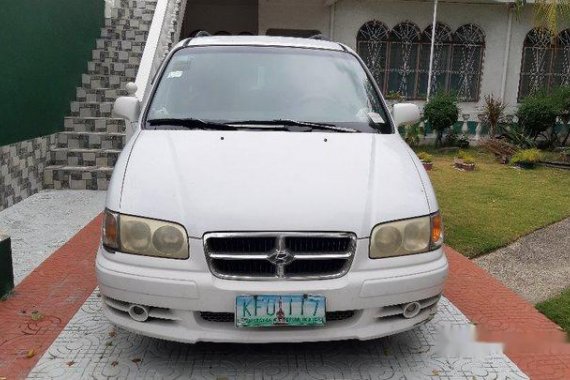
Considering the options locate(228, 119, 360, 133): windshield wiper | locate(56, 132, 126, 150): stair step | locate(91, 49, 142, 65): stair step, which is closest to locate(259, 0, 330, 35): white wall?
locate(91, 49, 142, 65): stair step

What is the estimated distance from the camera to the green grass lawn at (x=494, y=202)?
5.82 m

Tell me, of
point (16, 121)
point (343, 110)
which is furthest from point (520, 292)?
point (16, 121)

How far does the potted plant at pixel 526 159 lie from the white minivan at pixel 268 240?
7.70 meters

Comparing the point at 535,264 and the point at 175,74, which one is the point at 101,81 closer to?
the point at 175,74

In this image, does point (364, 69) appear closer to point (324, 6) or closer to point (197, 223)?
point (197, 223)

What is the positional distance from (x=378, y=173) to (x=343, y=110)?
0.91 m

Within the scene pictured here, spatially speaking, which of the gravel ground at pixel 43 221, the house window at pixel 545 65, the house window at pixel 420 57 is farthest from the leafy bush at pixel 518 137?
the gravel ground at pixel 43 221

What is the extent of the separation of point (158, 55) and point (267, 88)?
206 inches

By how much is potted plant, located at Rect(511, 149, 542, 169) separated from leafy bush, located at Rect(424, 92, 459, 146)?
1.74m

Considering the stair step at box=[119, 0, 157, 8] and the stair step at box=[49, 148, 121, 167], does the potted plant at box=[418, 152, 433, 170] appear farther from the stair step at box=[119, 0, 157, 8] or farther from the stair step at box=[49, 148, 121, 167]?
the stair step at box=[119, 0, 157, 8]

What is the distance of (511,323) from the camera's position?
3.79 meters

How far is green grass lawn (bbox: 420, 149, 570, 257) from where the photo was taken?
582 centimetres

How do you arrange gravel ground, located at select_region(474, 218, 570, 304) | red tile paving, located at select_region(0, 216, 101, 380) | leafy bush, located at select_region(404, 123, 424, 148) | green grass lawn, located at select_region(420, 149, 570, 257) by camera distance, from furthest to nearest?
leafy bush, located at select_region(404, 123, 424, 148)
green grass lawn, located at select_region(420, 149, 570, 257)
gravel ground, located at select_region(474, 218, 570, 304)
red tile paving, located at select_region(0, 216, 101, 380)

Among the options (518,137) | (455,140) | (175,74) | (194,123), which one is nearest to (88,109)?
Answer: (175,74)
